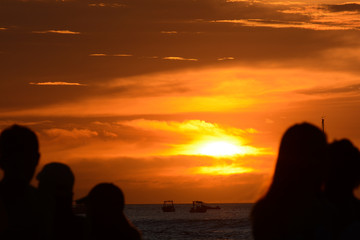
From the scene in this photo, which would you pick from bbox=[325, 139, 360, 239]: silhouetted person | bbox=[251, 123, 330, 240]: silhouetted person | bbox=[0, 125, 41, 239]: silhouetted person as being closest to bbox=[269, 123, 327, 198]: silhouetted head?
bbox=[251, 123, 330, 240]: silhouetted person

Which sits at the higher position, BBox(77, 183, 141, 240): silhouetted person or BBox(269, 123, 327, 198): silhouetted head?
BBox(269, 123, 327, 198): silhouetted head

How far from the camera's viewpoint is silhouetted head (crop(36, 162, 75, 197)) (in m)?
4.96

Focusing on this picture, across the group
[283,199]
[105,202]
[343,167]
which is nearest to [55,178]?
[105,202]

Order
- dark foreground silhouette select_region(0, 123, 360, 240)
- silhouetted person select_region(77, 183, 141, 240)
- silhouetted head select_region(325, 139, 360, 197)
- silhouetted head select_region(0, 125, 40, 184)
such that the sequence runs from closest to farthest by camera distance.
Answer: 1. dark foreground silhouette select_region(0, 123, 360, 240)
2. silhouetted head select_region(0, 125, 40, 184)
3. silhouetted head select_region(325, 139, 360, 197)
4. silhouetted person select_region(77, 183, 141, 240)

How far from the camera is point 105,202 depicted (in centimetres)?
531

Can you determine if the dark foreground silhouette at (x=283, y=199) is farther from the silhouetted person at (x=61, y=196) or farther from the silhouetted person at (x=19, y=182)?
the silhouetted person at (x=61, y=196)

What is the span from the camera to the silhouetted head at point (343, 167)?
4301 mm

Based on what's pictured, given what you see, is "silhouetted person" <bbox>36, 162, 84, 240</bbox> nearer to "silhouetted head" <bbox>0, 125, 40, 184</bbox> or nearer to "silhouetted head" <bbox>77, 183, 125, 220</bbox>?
"silhouetted head" <bbox>77, 183, 125, 220</bbox>

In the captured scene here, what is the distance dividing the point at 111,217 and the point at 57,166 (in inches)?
24.9

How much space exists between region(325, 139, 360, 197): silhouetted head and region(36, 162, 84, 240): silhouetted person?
6.03ft

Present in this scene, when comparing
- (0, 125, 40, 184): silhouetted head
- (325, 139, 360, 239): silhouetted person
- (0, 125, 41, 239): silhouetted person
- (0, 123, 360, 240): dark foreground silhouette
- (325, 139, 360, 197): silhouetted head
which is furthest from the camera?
(325, 139, 360, 197): silhouetted head

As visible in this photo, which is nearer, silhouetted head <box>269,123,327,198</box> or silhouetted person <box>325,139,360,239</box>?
silhouetted head <box>269,123,327,198</box>

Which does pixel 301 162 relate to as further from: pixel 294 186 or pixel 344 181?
pixel 344 181

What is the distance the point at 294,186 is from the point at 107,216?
2002 millimetres
